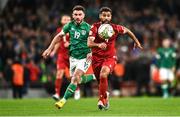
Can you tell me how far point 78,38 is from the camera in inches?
788

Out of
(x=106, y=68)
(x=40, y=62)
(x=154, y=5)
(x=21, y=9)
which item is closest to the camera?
(x=106, y=68)

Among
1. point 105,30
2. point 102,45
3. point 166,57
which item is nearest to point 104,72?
point 102,45

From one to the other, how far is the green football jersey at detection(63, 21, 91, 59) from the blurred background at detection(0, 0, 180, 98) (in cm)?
1229

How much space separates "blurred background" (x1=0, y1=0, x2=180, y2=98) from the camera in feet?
111

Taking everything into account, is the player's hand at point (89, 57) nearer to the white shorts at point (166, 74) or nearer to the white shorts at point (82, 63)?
the white shorts at point (82, 63)

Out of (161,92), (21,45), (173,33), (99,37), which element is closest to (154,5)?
(173,33)

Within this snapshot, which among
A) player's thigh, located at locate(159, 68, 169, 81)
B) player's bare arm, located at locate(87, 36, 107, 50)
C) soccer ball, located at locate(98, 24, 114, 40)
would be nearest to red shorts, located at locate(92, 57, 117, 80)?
player's bare arm, located at locate(87, 36, 107, 50)

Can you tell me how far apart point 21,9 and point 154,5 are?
758 centimetres

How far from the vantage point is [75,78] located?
18.7 meters

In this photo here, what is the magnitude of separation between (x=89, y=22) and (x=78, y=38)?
1712cm

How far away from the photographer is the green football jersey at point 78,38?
64.5 feet

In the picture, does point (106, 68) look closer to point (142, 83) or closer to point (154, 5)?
point (142, 83)

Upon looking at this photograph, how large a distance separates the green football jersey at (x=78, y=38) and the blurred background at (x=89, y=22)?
1229 centimetres

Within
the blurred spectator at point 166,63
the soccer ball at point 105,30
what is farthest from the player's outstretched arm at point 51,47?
the blurred spectator at point 166,63
